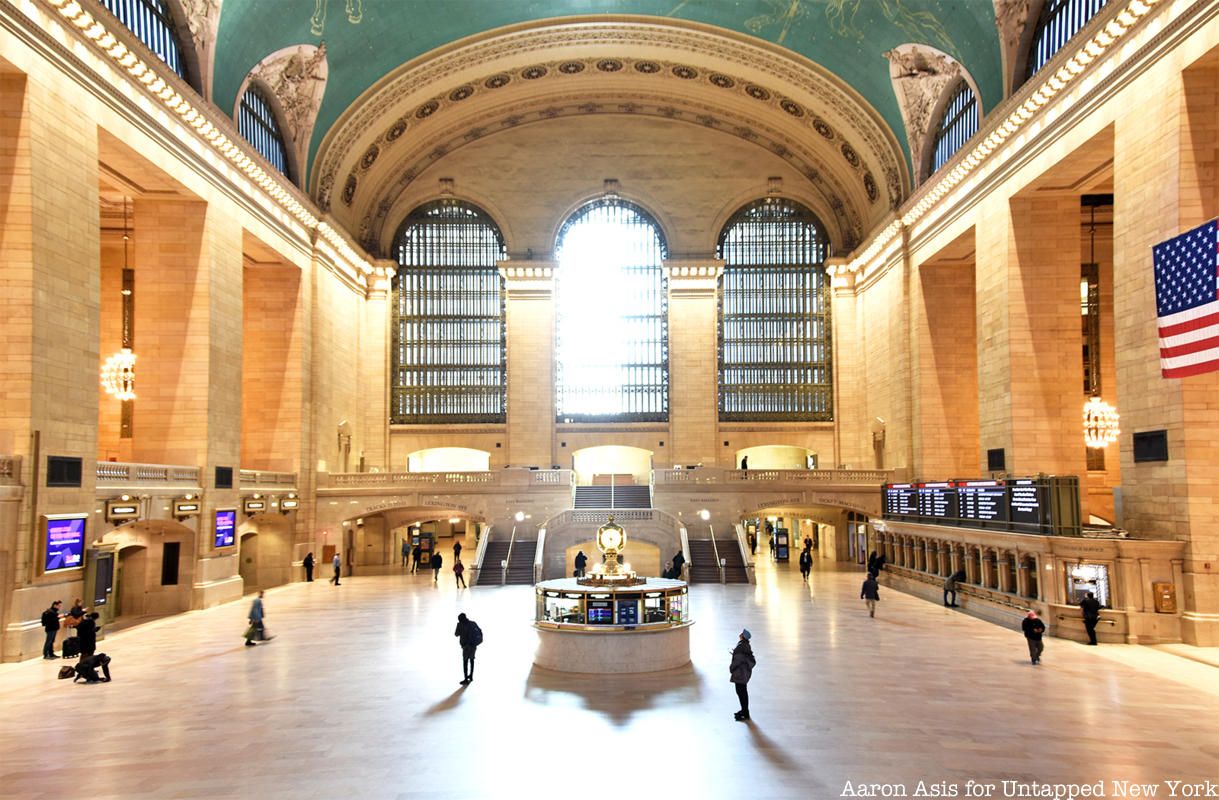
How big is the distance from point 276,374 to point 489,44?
1316 cm

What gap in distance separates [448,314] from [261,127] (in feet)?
40.7

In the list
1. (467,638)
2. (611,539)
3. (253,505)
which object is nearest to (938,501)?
(611,539)

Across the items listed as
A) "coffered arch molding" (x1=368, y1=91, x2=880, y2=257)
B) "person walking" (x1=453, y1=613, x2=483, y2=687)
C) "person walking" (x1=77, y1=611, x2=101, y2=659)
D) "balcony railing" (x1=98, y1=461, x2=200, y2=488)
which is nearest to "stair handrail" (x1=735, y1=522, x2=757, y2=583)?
"person walking" (x1=453, y1=613, x2=483, y2=687)

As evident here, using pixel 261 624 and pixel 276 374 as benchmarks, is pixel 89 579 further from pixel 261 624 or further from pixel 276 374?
pixel 276 374

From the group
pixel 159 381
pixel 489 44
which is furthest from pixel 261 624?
pixel 489 44

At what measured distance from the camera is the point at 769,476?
30438mm

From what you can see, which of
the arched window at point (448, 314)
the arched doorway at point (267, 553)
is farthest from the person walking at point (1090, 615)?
the arched window at point (448, 314)

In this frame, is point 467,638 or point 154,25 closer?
point 467,638

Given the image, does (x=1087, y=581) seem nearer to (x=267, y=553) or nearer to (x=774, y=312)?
(x=267, y=553)

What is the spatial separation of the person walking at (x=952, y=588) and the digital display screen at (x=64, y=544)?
689 inches

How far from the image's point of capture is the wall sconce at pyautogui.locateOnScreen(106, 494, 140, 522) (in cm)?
1778

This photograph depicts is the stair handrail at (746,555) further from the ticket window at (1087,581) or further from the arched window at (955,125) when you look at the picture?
the arched window at (955,125)

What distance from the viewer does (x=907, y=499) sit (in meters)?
24.3

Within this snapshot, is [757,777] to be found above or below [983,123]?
below
